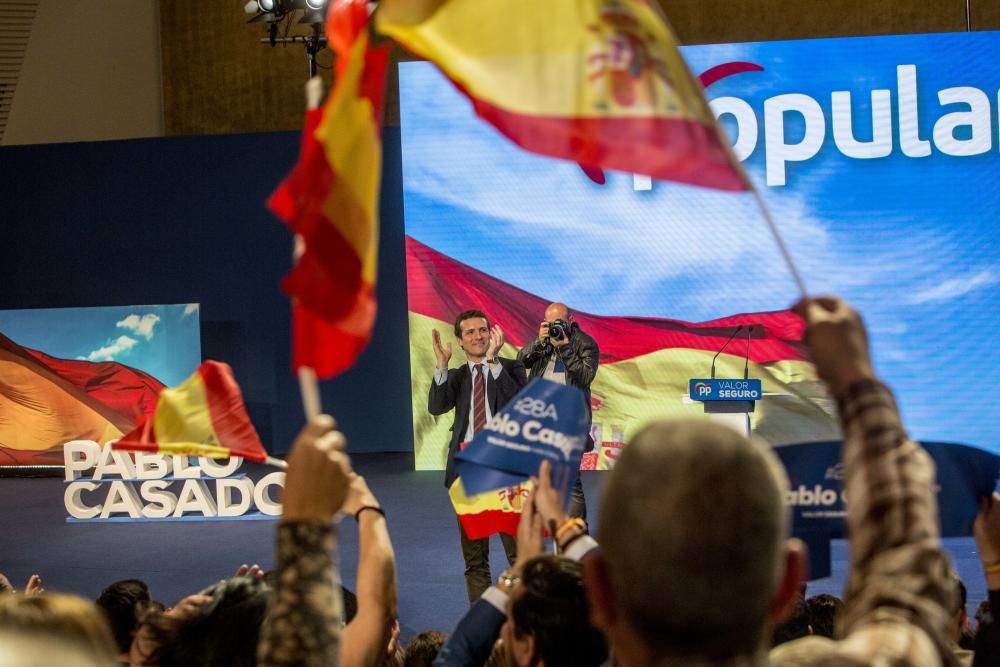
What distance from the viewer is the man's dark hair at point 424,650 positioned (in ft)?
10.2

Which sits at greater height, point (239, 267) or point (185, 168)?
point (185, 168)

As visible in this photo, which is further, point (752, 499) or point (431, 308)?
point (431, 308)

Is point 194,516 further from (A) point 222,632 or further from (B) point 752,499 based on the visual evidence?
(B) point 752,499

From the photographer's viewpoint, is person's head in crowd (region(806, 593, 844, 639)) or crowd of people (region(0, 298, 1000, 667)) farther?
person's head in crowd (region(806, 593, 844, 639))

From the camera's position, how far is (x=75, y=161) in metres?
11.5

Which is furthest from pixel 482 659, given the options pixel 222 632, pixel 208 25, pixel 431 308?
pixel 208 25

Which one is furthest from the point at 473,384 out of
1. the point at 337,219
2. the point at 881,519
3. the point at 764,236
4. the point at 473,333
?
the point at 764,236

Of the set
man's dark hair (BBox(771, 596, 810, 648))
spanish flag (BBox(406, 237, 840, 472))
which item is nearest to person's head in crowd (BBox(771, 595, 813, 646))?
man's dark hair (BBox(771, 596, 810, 648))

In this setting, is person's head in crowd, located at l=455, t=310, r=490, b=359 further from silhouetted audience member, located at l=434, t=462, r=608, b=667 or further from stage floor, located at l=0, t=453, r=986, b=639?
silhouetted audience member, located at l=434, t=462, r=608, b=667

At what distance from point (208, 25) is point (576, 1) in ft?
38.8

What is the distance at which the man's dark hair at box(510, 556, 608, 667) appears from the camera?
5.79 ft

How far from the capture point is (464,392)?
5637 mm

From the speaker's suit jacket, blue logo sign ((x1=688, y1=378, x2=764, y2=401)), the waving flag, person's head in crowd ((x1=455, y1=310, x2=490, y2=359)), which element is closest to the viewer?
the speaker's suit jacket

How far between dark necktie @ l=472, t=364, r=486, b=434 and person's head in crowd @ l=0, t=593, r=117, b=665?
14.2ft
